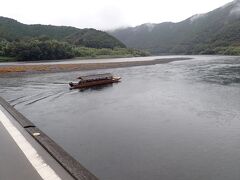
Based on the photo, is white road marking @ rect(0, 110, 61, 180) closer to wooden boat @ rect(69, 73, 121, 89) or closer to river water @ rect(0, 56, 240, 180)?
river water @ rect(0, 56, 240, 180)

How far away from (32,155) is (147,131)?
9383mm

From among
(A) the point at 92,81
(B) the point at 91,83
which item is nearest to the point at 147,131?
(B) the point at 91,83

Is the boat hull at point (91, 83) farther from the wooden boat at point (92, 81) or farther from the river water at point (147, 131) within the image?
the river water at point (147, 131)

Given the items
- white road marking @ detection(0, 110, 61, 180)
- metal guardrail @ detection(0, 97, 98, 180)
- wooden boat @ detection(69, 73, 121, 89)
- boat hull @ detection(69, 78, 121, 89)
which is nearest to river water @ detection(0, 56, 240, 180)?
metal guardrail @ detection(0, 97, 98, 180)

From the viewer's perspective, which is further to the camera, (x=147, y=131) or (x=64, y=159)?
(x=147, y=131)

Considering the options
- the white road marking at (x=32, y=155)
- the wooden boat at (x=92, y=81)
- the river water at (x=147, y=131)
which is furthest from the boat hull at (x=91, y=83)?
the white road marking at (x=32, y=155)

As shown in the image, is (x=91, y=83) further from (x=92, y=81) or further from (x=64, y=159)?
(x=64, y=159)

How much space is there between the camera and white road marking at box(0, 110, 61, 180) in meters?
10.2

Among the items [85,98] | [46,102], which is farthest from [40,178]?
[85,98]

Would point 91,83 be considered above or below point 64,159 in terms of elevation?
below

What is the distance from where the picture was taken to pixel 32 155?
12.2m

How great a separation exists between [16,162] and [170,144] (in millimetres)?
8824

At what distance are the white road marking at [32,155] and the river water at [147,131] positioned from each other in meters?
2.73

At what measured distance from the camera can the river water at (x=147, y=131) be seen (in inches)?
546
